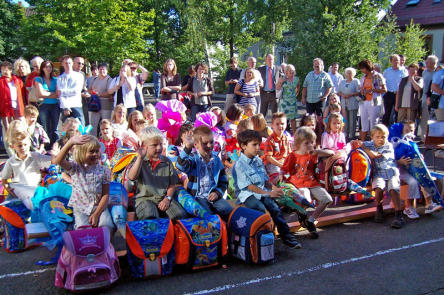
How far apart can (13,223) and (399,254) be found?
4.14 metres

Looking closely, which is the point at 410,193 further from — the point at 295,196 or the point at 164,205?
the point at 164,205

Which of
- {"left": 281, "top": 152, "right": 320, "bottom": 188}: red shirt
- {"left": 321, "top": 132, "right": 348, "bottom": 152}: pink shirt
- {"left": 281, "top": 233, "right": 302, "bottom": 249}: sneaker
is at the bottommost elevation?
{"left": 281, "top": 233, "right": 302, "bottom": 249}: sneaker

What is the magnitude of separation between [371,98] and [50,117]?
717 centimetres

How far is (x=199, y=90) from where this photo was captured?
10.1 metres

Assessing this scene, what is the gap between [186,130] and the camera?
6.21m

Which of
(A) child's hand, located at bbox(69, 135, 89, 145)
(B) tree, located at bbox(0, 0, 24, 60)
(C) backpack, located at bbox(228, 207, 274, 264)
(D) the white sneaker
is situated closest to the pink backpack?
(A) child's hand, located at bbox(69, 135, 89, 145)

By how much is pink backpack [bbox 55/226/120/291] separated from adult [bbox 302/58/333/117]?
7097 mm

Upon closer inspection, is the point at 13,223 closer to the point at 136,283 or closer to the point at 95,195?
the point at 95,195

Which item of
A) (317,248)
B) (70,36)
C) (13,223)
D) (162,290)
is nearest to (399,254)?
(317,248)

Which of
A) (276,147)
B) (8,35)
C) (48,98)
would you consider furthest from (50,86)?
(8,35)

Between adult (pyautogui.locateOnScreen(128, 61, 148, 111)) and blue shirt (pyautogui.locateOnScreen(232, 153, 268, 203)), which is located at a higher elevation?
adult (pyautogui.locateOnScreen(128, 61, 148, 111))

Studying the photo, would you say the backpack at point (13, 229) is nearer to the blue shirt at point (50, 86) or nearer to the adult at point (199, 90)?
the blue shirt at point (50, 86)

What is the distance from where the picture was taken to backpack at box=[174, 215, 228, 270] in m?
4.21

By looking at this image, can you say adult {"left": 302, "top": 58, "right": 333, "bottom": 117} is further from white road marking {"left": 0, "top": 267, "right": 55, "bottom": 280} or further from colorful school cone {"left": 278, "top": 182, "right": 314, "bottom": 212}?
white road marking {"left": 0, "top": 267, "right": 55, "bottom": 280}
